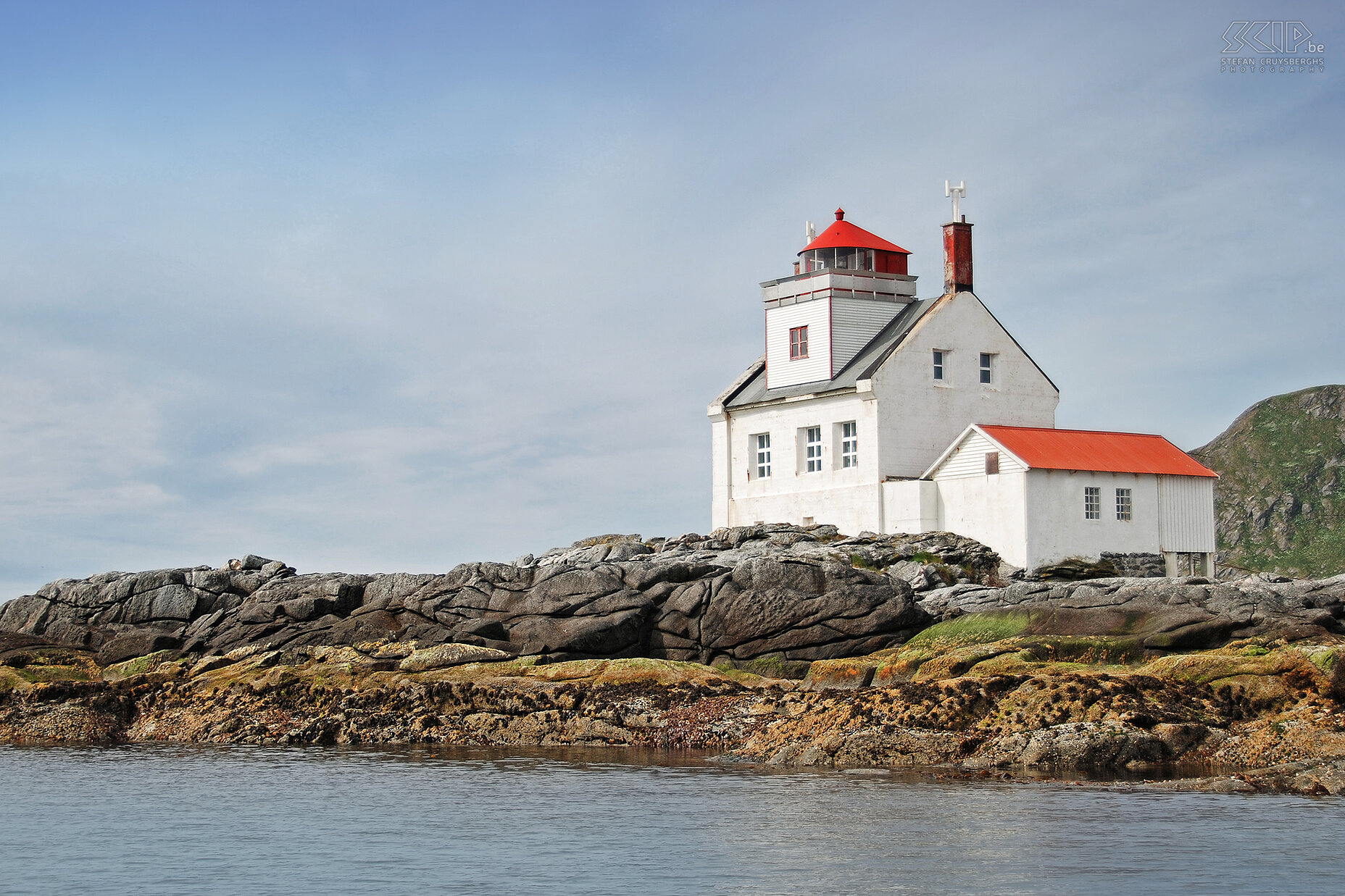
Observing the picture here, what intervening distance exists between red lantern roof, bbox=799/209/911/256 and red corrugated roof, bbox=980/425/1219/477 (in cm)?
761

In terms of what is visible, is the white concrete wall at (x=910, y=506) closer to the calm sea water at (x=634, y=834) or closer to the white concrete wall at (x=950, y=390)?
the white concrete wall at (x=950, y=390)

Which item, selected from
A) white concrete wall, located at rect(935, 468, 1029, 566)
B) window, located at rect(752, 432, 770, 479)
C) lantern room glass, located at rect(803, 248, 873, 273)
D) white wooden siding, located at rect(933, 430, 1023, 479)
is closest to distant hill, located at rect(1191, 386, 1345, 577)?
lantern room glass, located at rect(803, 248, 873, 273)

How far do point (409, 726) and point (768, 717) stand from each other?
22.3 ft

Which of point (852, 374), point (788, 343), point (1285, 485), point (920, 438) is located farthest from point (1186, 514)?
point (1285, 485)

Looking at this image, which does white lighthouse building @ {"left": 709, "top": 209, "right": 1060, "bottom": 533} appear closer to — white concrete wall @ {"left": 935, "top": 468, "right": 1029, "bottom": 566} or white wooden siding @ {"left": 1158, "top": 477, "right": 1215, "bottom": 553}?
white concrete wall @ {"left": 935, "top": 468, "right": 1029, "bottom": 566}

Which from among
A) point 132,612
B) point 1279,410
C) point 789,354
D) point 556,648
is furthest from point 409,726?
point 1279,410

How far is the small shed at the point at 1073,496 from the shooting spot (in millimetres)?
37750

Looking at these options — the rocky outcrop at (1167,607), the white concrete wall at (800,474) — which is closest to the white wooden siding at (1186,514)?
the rocky outcrop at (1167,607)

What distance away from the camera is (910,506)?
39906 mm

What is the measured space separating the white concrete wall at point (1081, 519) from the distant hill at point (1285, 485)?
42076 millimetres

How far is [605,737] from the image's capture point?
25750mm

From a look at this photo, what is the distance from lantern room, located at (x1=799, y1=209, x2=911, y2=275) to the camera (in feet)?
147

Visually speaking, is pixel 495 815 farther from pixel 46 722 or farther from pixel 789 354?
pixel 789 354

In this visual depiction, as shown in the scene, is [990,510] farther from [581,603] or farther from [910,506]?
[581,603]
